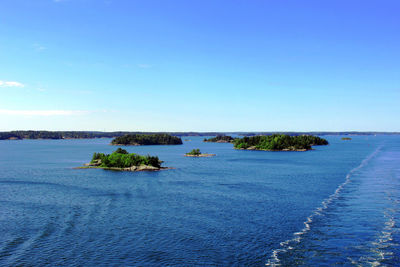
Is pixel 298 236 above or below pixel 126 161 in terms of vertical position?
below

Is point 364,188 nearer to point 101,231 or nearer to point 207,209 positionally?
point 207,209

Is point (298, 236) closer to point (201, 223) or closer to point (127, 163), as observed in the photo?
point (201, 223)

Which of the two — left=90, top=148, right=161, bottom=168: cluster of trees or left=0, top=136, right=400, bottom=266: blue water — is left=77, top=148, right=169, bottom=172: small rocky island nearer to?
left=90, top=148, right=161, bottom=168: cluster of trees

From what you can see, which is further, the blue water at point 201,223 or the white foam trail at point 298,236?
the blue water at point 201,223

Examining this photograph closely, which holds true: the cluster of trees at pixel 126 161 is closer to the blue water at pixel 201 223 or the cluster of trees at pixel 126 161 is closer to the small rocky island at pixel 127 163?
the small rocky island at pixel 127 163

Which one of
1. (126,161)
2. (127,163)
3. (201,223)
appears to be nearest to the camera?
(201,223)

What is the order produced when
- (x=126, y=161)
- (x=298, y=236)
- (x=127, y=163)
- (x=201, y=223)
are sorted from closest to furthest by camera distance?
(x=298, y=236) → (x=201, y=223) → (x=127, y=163) → (x=126, y=161)

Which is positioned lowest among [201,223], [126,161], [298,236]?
[298,236]

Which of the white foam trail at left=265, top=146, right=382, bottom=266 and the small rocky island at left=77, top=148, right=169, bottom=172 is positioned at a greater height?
the small rocky island at left=77, top=148, right=169, bottom=172

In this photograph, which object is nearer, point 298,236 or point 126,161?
point 298,236

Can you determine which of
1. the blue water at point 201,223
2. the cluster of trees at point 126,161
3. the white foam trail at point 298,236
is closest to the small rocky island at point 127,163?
the cluster of trees at point 126,161

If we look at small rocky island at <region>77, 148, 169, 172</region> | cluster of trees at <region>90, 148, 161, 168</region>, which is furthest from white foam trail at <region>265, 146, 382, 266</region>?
cluster of trees at <region>90, 148, 161, 168</region>

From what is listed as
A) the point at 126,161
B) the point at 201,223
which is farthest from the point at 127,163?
the point at 201,223
